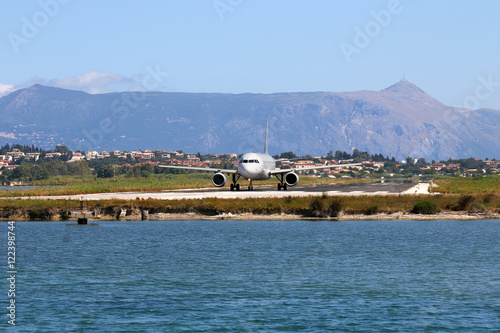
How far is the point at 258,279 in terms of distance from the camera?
3497 cm

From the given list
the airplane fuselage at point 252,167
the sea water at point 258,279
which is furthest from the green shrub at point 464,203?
the airplane fuselage at point 252,167

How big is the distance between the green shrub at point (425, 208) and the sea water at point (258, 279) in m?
6.04

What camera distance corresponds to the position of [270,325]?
26.2 meters

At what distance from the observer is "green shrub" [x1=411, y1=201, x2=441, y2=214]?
62.6m

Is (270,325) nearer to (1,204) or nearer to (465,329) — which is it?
(465,329)

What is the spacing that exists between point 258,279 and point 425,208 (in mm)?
31971

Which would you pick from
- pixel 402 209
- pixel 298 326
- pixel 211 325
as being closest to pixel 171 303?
pixel 211 325

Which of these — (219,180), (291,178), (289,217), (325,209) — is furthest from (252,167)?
(325,209)

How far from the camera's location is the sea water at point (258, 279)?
2677cm

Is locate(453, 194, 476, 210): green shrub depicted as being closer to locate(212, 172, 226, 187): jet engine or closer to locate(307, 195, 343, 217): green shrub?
locate(307, 195, 343, 217): green shrub

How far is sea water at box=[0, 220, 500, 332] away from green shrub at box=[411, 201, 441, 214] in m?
6.04

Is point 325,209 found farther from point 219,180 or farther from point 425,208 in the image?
point 219,180

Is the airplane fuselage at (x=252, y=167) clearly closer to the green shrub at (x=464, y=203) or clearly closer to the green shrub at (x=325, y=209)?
the green shrub at (x=325, y=209)

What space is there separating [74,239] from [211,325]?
27.4m
